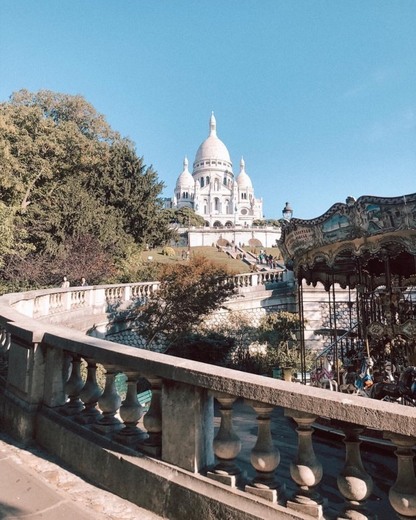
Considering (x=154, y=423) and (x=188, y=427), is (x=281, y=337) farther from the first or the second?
(x=188, y=427)

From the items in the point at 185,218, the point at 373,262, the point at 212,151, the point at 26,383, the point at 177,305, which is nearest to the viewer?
the point at 26,383

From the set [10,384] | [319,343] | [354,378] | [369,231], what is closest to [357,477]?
[10,384]

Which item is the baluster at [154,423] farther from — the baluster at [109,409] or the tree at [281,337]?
the tree at [281,337]

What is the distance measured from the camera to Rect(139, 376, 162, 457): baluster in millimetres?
2846

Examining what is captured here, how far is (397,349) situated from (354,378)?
8.08 ft

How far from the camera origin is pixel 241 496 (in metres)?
2.35

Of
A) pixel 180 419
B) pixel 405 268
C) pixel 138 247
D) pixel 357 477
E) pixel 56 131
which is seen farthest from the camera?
pixel 138 247

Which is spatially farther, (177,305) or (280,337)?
(280,337)

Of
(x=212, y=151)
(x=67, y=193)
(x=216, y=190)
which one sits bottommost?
(x=67, y=193)

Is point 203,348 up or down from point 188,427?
down

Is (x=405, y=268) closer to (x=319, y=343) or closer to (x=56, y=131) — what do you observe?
(x=319, y=343)

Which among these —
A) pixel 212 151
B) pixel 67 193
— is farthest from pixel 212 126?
pixel 67 193

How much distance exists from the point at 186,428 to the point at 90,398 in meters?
1.25

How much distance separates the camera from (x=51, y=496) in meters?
2.84
